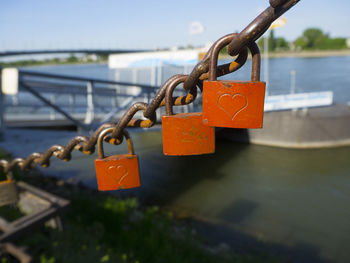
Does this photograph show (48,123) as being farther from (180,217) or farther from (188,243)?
(188,243)

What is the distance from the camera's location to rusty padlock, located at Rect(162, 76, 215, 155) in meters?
1.08

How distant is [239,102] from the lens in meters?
0.94

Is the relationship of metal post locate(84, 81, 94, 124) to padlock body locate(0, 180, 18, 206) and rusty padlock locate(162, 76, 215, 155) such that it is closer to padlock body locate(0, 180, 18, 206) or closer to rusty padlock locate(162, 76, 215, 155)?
padlock body locate(0, 180, 18, 206)

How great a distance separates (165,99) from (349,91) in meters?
32.2

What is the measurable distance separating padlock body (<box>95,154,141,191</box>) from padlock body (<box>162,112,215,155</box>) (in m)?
0.32

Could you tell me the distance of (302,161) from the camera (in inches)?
535

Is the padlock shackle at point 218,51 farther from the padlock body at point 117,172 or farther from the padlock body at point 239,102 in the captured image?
the padlock body at point 117,172

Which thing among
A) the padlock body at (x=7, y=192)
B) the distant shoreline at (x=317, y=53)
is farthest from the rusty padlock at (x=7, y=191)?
the distant shoreline at (x=317, y=53)

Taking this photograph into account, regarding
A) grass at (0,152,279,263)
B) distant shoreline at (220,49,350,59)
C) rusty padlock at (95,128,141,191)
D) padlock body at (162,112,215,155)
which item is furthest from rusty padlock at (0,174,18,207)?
distant shoreline at (220,49,350,59)

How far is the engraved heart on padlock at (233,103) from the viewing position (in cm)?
94

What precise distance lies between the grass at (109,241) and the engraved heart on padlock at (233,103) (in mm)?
3608

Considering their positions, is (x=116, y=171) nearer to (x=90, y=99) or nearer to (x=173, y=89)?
(x=173, y=89)

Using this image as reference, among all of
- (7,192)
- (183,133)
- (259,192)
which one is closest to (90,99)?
(7,192)

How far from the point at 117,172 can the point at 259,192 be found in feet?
33.2
